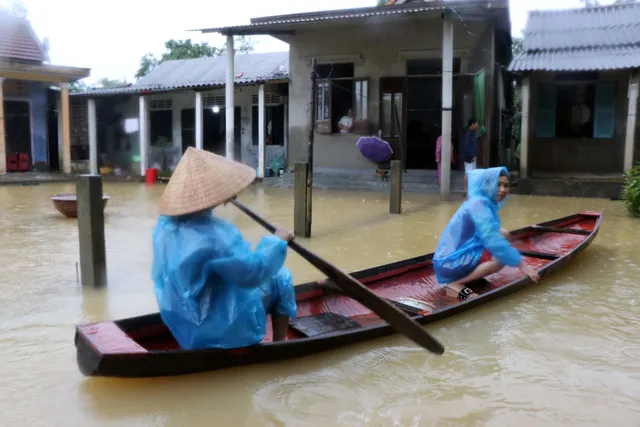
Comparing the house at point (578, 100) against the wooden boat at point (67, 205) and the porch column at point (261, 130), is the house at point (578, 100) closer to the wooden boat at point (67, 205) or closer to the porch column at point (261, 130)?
the porch column at point (261, 130)

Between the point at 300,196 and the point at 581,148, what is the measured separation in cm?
929

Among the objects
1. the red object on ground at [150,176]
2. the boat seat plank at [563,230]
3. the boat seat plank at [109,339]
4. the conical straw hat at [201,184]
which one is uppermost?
the conical straw hat at [201,184]

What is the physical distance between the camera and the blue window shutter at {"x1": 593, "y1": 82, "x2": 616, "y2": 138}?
13.6 metres

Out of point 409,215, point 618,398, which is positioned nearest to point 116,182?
point 409,215

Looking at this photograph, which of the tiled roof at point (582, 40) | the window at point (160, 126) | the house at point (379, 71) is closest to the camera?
the tiled roof at point (582, 40)

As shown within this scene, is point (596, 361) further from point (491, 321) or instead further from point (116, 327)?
point (116, 327)

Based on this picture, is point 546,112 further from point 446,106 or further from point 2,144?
point 2,144

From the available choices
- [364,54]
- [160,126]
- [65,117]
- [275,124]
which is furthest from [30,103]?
[364,54]

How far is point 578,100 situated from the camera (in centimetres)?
1405

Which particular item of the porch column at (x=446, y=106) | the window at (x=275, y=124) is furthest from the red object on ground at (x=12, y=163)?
the porch column at (x=446, y=106)

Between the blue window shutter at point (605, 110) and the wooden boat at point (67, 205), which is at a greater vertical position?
the blue window shutter at point (605, 110)

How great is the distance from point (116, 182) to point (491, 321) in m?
15.8

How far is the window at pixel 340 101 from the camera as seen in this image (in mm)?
15172

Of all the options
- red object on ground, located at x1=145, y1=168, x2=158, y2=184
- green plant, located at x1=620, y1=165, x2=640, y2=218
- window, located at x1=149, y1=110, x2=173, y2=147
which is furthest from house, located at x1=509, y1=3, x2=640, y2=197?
window, located at x1=149, y1=110, x2=173, y2=147
